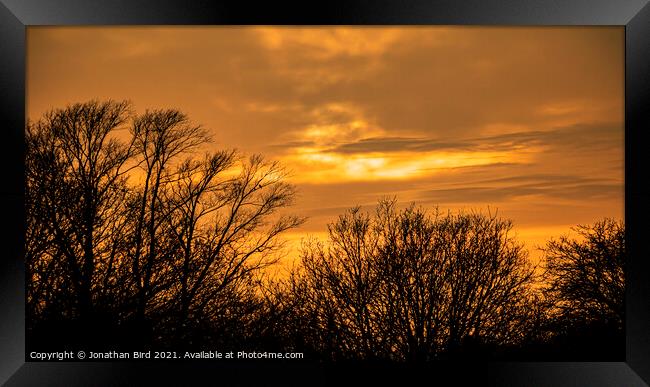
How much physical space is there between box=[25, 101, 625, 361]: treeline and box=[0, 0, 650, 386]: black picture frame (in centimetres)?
42

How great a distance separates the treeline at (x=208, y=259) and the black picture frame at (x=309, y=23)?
424 mm

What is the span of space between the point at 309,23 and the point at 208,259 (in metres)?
3.39

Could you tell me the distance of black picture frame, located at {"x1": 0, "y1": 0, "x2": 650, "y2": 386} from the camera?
11.5 feet

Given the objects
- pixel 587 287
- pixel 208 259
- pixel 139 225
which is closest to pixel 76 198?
pixel 139 225

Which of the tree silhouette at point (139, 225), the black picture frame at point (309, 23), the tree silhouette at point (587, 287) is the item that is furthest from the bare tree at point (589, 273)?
the tree silhouette at point (139, 225)

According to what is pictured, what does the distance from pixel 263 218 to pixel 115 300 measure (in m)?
1.29

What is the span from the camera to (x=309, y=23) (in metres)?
3.56

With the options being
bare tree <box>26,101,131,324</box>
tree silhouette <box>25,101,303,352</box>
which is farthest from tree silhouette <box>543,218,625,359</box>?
bare tree <box>26,101,131,324</box>

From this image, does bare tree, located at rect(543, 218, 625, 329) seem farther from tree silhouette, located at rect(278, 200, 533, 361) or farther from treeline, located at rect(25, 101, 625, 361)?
tree silhouette, located at rect(278, 200, 533, 361)

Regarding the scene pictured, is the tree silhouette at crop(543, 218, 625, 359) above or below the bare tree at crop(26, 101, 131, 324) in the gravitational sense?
below

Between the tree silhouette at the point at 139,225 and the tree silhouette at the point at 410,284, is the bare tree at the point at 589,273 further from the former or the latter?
the tree silhouette at the point at 139,225

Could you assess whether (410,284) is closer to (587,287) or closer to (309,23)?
(587,287)

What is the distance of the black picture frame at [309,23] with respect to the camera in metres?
3.50
